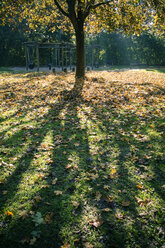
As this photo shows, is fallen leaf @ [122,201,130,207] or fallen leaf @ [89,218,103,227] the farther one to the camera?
fallen leaf @ [122,201,130,207]

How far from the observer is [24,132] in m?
5.40

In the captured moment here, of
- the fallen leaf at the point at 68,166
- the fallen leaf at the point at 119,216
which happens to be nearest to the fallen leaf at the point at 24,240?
the fallen leaf at the point at 119,216

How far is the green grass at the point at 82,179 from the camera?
8.10 feet

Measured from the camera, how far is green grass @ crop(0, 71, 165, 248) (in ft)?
8.10

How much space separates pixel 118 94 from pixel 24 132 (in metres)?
5.60

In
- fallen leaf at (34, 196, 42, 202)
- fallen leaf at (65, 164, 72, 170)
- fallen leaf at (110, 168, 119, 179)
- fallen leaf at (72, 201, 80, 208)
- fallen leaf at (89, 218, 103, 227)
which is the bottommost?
fallen leaf at (89, 218, 103, 227)

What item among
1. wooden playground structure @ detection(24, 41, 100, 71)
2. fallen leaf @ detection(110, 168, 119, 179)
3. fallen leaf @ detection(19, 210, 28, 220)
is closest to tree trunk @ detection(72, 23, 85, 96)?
wooden playground structure @ detection(24, 41, 100, 71)

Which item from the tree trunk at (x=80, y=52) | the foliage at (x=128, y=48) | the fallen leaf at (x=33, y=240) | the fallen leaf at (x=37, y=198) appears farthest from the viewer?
the foliage at (x=128, y=48)

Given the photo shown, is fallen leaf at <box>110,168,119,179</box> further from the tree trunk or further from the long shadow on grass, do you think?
the tree trunk

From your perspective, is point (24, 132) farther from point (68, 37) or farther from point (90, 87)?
point (68, 37)

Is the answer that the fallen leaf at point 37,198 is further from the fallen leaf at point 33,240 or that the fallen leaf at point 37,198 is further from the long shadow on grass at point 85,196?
the fallen leaf at point 33,240

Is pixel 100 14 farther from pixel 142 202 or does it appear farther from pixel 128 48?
pixel 128 48

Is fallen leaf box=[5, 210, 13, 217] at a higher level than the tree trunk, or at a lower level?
lower

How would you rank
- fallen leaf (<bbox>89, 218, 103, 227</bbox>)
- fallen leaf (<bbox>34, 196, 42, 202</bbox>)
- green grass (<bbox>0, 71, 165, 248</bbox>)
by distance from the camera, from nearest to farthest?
green grass (<bbox>0, 71, 165, 248</bbox>)
fallen leaf (<bbox>89, 218, 103, 227</bbox>)
fallen leaf (<bbox>34, 196, 42, 202</bbox>)
